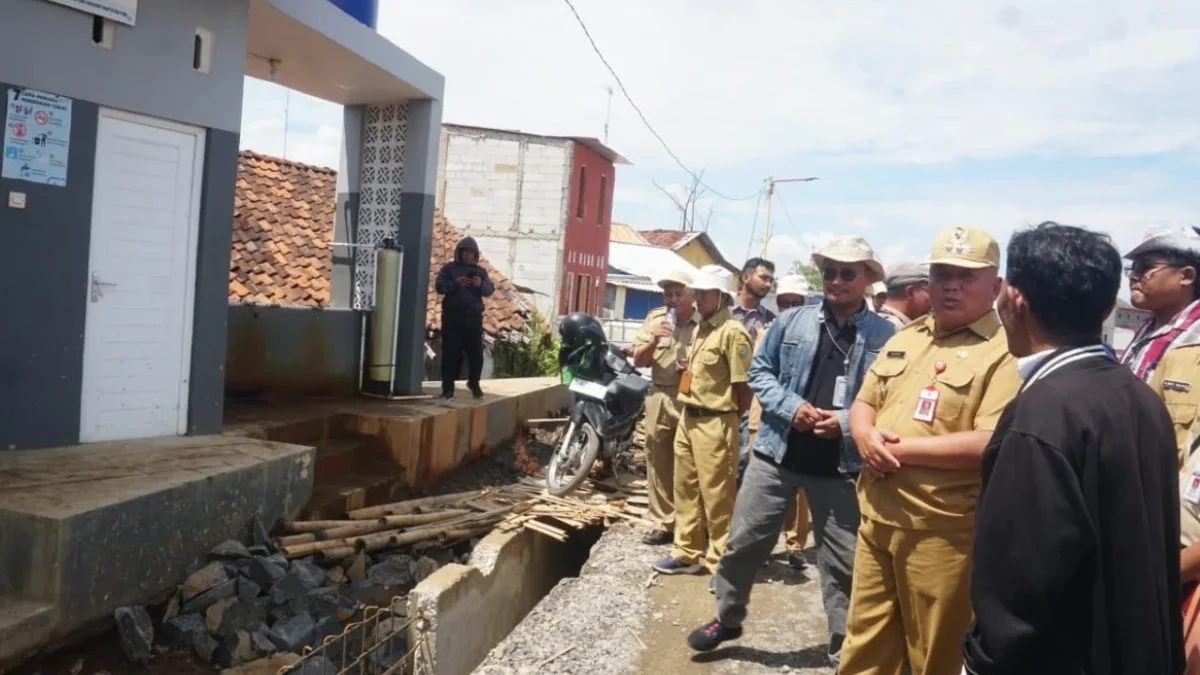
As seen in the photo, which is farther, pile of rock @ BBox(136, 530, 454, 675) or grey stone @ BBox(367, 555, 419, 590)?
grey stone @ BBox(367, 555, 419, 590)

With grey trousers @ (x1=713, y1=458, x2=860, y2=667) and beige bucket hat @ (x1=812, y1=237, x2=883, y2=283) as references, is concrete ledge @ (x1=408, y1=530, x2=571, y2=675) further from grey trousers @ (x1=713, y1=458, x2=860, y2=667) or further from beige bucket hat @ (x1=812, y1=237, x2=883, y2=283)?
beige bucket hat @ (x1=812, y1=237, x2=883, y2=283)

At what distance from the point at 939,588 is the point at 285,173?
13.6 meters

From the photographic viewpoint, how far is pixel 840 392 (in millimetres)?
4051

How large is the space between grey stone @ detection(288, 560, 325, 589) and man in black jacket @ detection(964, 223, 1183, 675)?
12.8 feet

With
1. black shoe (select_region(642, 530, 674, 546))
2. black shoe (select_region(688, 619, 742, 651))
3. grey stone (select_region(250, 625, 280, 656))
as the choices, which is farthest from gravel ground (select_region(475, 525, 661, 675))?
grey stone (select_region(250, 625, 280, 656))

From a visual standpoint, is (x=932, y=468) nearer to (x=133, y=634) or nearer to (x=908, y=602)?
(x=908, y=602)

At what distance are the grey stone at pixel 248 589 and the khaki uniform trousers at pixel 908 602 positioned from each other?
307 centimetres

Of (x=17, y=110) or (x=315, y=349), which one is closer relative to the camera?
(x=17, y=110)

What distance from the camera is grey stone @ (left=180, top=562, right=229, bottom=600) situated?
4.69m

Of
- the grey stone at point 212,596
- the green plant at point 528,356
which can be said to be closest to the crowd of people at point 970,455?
the grey stone at point 212,596

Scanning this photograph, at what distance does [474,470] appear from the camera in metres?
8.38


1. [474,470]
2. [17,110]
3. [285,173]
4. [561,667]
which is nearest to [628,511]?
[474,470]

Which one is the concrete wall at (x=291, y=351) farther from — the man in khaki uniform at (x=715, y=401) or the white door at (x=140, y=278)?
the man in khaki uniform at (x=715, y=401)

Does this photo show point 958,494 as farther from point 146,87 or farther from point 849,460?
point 146,87
